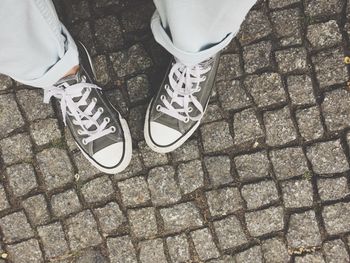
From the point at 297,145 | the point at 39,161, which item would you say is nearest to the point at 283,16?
the point at 297,145

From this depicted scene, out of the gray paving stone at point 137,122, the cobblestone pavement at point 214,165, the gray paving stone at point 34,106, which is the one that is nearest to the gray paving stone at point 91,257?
the cobblestone pavement at point 214,165

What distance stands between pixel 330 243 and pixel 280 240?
22cm

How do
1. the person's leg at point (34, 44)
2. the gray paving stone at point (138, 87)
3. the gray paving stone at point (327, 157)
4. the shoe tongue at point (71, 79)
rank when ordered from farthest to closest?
the gray paving stone at point (138, 87) < the gray paving stone at point (327, 157) < the shoe tongue at point (71, 79) < the person's leg at point (34, 44)

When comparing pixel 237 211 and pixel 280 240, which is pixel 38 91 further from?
pixel 280 240

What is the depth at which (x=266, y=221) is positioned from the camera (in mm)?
2336

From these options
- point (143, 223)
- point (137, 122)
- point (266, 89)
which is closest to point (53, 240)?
point (143, 223)

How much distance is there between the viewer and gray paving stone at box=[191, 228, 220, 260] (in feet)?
7.66

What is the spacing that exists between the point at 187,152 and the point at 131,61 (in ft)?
1.65

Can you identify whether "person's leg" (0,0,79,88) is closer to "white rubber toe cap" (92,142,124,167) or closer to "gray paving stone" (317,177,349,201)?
"white rubber toe cap" (92,142,124,167)

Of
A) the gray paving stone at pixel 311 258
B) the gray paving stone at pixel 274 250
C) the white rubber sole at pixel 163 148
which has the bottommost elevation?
the gray paving stone at pixel 311 258

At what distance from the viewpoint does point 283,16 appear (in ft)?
7.92

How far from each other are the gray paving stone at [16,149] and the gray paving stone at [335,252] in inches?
55.8

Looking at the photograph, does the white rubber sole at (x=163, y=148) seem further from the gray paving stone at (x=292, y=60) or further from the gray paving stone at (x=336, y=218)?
the gray paving stone at (x=336, y=218)

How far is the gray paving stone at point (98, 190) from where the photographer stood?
7.84 feet
